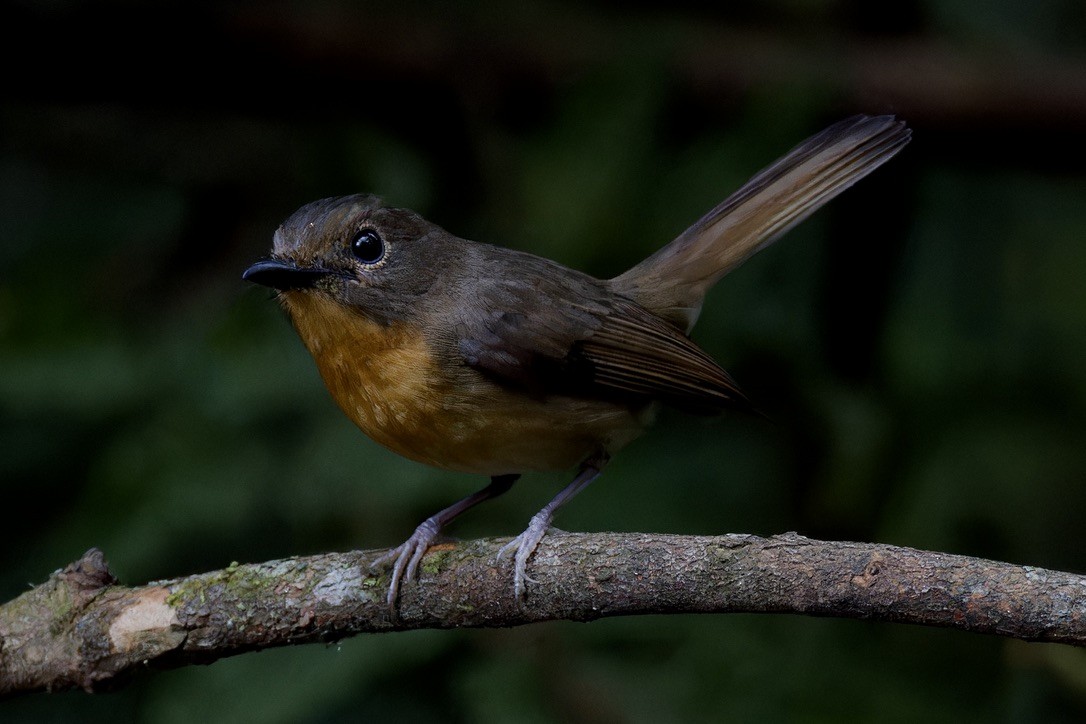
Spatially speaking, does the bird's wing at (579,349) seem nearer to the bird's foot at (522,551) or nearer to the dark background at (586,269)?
the bird's foot at (522,551)

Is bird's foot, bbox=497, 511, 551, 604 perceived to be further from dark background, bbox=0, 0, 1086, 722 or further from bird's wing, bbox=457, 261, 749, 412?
dark background, bbox=0, 0, 1086, 722

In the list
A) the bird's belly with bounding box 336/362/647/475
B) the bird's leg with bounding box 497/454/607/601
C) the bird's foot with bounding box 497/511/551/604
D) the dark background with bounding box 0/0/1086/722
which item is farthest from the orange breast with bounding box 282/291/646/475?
the dark background with bounding box 0/0/1086/722

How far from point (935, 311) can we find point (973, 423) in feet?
1.31

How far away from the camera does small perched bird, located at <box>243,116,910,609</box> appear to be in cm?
296

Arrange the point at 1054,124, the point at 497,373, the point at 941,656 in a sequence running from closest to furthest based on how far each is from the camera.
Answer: the point at 497,373, the point at 941,656, the point at 1054,124

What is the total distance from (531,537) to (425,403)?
1.47ft

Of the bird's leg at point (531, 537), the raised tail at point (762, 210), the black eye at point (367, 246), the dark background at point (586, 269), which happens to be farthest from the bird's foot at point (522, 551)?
the raised tail at point (762, 210)

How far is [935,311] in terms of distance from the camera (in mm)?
3916

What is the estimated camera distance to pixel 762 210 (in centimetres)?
357

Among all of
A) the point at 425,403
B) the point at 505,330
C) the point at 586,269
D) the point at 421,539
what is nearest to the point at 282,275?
the point at 425,403

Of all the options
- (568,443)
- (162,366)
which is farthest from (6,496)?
(568,443)

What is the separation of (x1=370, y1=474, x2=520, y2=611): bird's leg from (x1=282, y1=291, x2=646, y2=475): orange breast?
0.19 meters

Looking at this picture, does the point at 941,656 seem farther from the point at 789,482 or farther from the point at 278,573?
the point at 278,573

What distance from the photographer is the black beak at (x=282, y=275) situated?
294 centimetres
